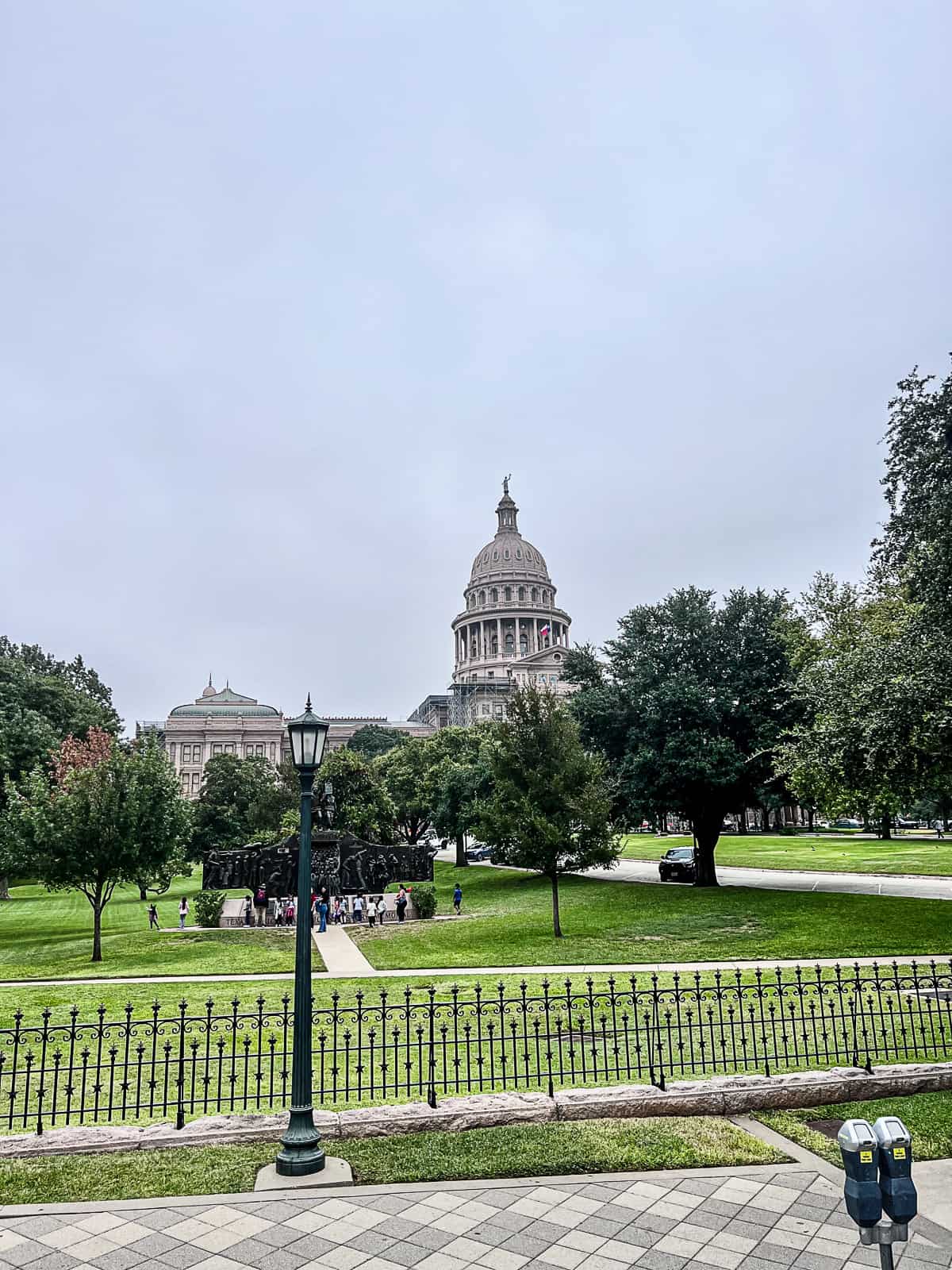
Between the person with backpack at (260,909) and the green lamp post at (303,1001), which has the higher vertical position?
the green lamp post at (303,1001)

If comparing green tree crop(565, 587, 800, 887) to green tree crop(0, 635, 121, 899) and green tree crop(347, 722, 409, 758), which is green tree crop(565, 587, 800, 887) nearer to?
→ green tree crop(0, 635, 121, 899)

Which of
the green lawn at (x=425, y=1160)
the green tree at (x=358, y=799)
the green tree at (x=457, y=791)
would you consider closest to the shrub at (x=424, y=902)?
the green tree at (x=457, y=791)

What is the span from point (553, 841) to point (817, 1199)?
783 inches

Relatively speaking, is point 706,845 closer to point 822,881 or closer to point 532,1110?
point 822,881

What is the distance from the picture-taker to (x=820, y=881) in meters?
37.4

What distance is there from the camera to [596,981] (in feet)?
61.9

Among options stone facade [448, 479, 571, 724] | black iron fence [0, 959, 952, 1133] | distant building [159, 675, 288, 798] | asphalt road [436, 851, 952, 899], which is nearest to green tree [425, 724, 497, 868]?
asphalt road [436, 851, 952, 899]

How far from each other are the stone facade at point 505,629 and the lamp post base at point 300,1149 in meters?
132

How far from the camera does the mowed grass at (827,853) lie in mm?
43031

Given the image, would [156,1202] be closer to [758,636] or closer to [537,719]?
[537,719]

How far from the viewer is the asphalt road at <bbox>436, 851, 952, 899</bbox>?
32719 millimetres

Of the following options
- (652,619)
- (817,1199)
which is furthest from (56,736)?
(817,1199)

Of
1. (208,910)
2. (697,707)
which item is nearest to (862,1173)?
(697,707)

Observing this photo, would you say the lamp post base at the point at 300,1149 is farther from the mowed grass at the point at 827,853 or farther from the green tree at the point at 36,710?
the mowed grass at the point at 827,853
